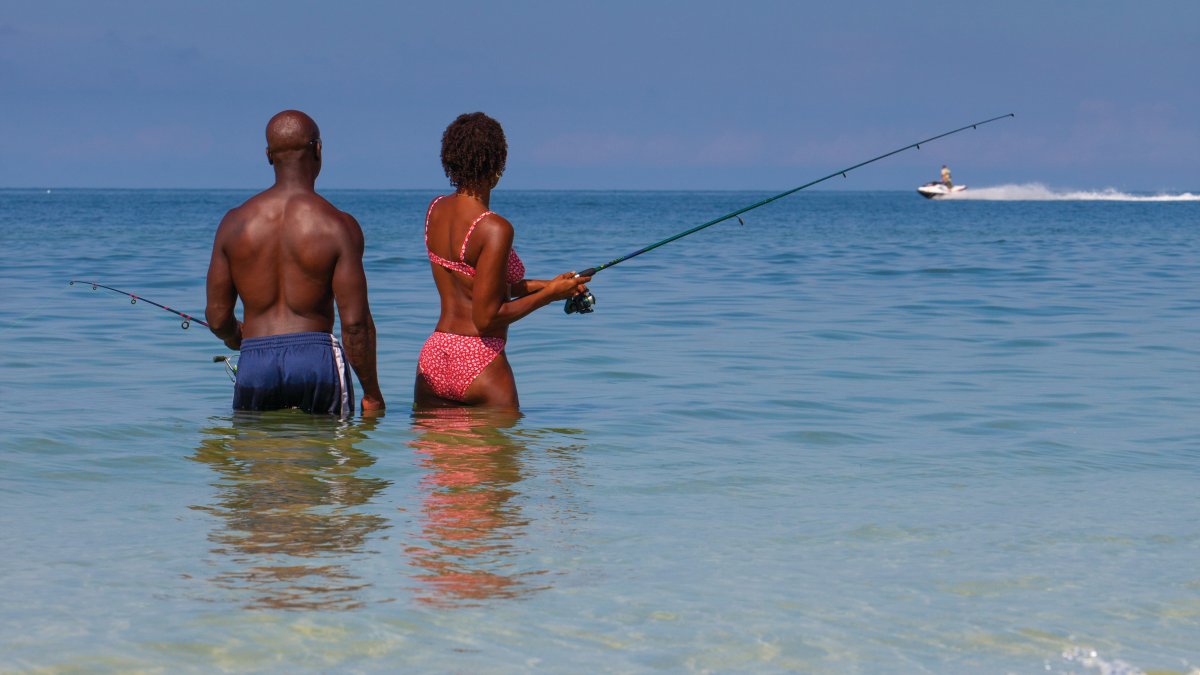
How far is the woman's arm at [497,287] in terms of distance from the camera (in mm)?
6070

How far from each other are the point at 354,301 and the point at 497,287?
2.09ft

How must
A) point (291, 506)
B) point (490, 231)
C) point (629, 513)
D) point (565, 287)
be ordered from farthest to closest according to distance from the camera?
point (565, 287), point (490, 231), point (629, 513), point (291, 506)

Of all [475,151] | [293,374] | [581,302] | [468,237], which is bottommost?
[293,374]

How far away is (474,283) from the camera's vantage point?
622 centimetres

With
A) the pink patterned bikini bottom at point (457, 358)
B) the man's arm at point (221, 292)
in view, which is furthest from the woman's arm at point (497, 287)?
the man's arm at point (221, 292)

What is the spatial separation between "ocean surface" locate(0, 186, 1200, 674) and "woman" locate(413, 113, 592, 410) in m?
0.27

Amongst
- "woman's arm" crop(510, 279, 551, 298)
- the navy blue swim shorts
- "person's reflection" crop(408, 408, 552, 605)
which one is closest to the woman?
"woman's arm" crop(510, 279, 551, 298)

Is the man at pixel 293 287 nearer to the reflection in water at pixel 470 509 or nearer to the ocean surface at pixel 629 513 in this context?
the ocean surface at pixel 629 513

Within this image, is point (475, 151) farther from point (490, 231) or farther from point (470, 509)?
point (470, 509)

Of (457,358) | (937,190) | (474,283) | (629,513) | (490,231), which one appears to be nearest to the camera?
(629,513)

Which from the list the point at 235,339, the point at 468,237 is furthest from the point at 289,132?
the point at 235,339

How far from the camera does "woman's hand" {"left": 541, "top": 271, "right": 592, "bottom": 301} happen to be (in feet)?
20.7

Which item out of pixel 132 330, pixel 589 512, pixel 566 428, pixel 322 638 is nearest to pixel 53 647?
pixel 322 638

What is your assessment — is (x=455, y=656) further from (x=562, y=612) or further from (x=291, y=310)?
(x=291, y=310)
